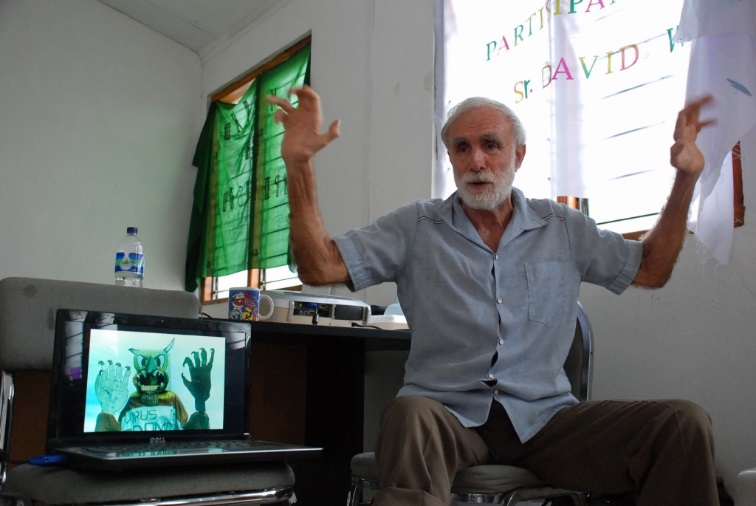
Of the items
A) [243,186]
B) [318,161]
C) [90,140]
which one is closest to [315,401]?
[318,161]

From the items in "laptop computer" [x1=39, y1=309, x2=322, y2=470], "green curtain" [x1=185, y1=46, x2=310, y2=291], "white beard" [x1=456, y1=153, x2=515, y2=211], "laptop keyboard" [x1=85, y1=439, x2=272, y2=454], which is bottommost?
"laptop keyboard" [x1=85, y1=439, x2=272, y2=454]

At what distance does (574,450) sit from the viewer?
1.36 metres

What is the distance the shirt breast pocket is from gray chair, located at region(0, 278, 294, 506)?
61cm

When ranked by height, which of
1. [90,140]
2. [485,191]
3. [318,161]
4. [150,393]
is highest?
[90,140]

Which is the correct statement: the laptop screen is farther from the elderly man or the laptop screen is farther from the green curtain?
the green curtain

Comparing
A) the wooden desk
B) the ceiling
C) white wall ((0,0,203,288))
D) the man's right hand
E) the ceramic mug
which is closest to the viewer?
the man's right hand

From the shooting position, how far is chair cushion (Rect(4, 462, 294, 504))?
1.10 meters

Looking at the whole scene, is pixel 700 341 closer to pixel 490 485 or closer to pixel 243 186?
pixel 490 485

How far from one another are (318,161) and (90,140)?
173 centimetres

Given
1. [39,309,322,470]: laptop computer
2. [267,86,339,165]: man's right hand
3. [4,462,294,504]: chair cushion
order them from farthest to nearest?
[267,86,339,165]: man's right hand → [39,309,322,470]: laptop computer → [4,462,294,504]: chair cushion

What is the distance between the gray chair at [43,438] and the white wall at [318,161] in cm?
114

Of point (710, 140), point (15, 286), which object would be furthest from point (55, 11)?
point (710, 140)

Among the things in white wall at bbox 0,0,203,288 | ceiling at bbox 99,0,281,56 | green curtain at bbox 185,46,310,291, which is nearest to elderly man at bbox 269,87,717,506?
green curtain at bbox 185,46,310,291

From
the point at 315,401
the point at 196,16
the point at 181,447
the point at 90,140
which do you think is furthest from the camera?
the point at 196,16
